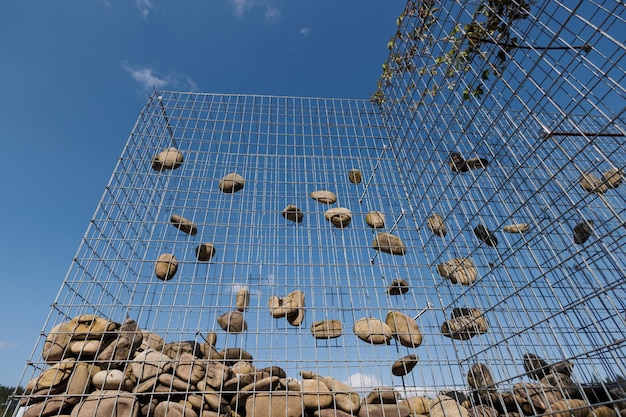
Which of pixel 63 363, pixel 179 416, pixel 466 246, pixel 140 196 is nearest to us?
pixel 179 416

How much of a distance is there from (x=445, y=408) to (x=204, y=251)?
199cm

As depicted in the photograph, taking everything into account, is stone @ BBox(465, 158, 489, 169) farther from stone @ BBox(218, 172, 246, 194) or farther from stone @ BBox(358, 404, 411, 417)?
stone @ BBox(218, 172, 246, 194)

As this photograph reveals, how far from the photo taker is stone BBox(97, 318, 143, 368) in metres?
2.22

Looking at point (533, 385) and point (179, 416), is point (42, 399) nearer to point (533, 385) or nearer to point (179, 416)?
point (179, 416)

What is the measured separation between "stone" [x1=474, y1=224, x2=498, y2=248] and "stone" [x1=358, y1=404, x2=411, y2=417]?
45.6 inches

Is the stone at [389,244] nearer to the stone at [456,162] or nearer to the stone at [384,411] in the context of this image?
the stone at [456,162]

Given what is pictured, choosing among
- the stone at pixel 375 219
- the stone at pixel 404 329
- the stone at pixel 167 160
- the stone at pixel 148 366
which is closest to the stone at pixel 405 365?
→ the stone at pixel 404 329

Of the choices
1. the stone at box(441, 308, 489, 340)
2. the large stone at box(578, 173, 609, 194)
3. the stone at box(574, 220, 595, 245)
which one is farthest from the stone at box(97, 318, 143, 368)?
the stone at box(574, 220, 595, 245)

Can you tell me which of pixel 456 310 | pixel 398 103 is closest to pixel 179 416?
pixel 456 310

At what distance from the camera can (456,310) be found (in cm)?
266

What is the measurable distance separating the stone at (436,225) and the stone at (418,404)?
1.17 meters

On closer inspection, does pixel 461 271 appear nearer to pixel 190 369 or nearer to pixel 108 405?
pixel 190 369

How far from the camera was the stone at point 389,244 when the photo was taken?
3.08 meters

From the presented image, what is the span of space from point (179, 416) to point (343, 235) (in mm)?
1713
